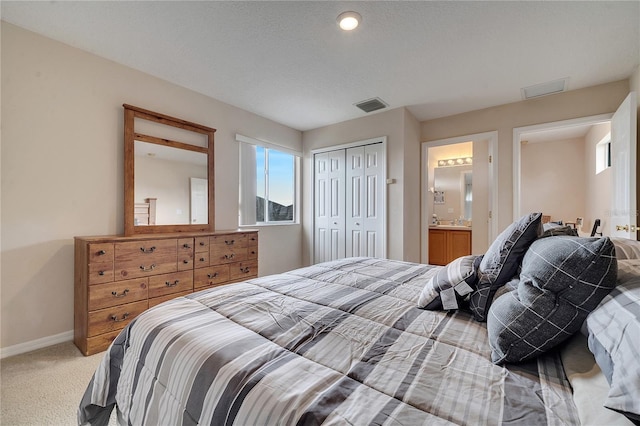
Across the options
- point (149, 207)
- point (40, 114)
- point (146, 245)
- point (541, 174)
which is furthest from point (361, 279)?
point (541, 174)

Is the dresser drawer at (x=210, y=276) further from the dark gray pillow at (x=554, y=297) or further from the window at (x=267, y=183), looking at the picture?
the dark gray pillow at (x=554, y=297)

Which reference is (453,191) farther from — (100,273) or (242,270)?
(100,273)

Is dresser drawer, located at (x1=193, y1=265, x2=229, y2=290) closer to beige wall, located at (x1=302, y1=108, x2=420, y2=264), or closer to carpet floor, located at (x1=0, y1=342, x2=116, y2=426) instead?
carpet floor, located at (x1=0, y1=342, x2=116, y2=426)

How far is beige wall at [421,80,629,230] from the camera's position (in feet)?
9.59

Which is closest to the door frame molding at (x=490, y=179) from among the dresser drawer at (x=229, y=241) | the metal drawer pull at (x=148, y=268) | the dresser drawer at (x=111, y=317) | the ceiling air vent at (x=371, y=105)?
the ceiling air vent at (x=371, y=105)

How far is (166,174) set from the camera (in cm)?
291

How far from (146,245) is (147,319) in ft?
4.93

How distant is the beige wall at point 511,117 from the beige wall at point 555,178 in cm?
289

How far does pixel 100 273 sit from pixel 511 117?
4.89m

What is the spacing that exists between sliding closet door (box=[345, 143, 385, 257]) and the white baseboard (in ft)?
11.0

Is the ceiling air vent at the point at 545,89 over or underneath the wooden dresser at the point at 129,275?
over

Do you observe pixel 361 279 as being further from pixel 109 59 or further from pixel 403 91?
pixel 109 59

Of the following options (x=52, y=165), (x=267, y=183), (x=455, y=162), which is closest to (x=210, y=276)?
(x=52, y=165)

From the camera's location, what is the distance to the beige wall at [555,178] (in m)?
5.18
